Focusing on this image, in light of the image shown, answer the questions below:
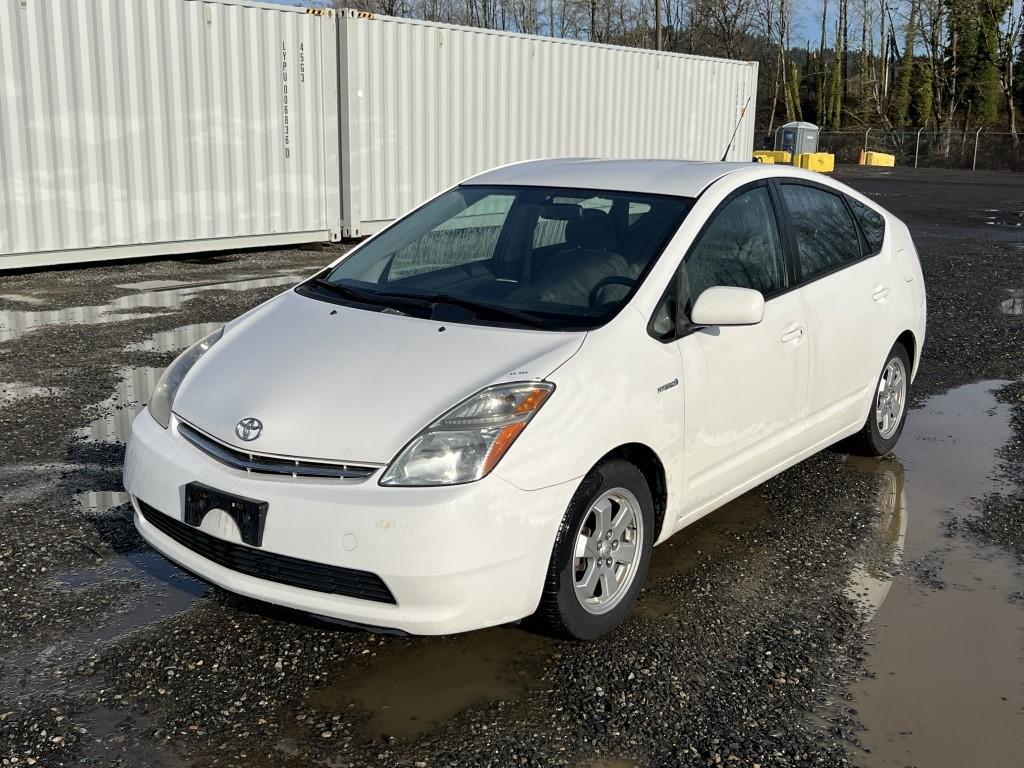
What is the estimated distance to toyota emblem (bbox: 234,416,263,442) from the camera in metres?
3.37

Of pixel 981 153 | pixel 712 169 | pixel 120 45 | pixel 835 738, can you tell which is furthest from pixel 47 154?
pixel 981 153

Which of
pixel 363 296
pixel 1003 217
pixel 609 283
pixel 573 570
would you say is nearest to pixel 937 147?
pixel 1003 217

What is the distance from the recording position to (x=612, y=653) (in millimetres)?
3621

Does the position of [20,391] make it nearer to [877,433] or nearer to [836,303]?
[836,303]

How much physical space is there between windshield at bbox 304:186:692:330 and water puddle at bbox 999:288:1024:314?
744 centimetres

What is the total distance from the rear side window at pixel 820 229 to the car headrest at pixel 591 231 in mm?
996

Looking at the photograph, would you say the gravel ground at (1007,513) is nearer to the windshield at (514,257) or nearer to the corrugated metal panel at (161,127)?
the windshield at (514,257)

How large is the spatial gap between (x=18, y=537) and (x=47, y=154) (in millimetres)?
9060

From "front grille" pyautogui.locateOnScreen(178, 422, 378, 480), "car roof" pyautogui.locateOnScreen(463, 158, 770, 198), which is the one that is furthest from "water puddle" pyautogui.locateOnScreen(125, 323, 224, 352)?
"front grille" pyautogui.locateOnScreen(178, 422, 378, 480)

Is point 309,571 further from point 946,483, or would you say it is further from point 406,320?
point 946,483

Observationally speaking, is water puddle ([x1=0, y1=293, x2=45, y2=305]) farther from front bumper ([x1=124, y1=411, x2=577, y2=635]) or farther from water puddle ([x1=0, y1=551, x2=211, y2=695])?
front bumper ([x1=124, y1=411, x2=577, y2=635])

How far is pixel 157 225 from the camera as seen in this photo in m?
13.4

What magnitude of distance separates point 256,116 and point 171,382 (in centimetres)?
1108

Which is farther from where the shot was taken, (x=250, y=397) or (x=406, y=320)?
(x=406, y=320)
